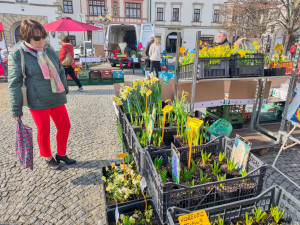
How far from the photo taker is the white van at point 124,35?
44.2 ft

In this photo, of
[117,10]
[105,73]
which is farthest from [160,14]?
[105,73]

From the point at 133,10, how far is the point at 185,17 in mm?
6815

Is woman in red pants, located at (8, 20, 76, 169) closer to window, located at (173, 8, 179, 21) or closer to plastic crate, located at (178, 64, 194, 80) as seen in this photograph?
plastic crate, located at (178, 64, 194, 80)

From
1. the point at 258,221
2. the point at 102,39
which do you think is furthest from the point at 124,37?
the point at 258,221

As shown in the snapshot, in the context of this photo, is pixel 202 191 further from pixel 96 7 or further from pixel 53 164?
pixel 96 7

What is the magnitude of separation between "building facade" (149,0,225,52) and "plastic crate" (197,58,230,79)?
27288 mm

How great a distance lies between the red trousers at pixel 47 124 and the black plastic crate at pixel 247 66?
7.76ft

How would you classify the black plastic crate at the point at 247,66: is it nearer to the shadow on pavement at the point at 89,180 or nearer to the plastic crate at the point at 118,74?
the shadow on pavement at the point at 89,180

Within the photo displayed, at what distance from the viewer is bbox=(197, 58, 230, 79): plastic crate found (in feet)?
9.50

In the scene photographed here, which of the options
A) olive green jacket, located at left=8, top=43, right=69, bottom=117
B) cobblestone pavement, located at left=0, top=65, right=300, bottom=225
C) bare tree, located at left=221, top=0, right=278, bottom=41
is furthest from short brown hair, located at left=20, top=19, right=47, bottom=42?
bare tree, located at left=221, top=0, right=278, bottom=41

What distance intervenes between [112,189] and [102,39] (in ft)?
48.5

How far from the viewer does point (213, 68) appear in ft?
9.66

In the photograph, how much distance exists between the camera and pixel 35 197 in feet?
8.09

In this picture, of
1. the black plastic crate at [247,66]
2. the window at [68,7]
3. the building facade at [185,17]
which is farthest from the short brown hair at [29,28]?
the building facade at [185,17]
